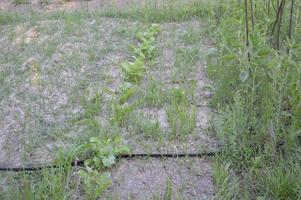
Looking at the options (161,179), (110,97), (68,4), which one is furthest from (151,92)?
(68,4)

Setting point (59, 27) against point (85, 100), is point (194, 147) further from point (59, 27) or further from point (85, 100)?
point (59, 27)

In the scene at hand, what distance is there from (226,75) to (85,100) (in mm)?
1058

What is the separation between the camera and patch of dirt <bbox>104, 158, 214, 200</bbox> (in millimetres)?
2186

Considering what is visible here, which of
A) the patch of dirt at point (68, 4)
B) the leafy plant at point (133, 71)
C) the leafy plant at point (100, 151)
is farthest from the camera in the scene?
the patch of dirt at point (68, 4)

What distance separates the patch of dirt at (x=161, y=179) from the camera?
219 centimetres

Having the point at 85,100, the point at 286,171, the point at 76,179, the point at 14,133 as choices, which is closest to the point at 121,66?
the point at 85,100

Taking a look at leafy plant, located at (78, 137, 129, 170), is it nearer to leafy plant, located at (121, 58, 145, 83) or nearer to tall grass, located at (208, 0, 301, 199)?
tall grass, located at (208, 0, 301, 199)

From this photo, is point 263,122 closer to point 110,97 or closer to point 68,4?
point 110,97

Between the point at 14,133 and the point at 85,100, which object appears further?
the point at 85,100

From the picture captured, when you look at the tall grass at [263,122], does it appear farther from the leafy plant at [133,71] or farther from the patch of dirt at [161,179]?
the leafy plant at [133,71]

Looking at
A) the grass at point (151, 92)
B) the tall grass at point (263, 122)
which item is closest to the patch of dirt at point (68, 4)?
the grass at point (151, 92)

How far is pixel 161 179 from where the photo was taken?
2303 millimetres

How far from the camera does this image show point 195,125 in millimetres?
2752

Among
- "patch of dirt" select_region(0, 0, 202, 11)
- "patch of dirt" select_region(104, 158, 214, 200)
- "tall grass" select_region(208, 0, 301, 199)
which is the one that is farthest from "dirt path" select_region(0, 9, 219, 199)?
"patch of dirt" select_region(0, 0, 202, 11)
